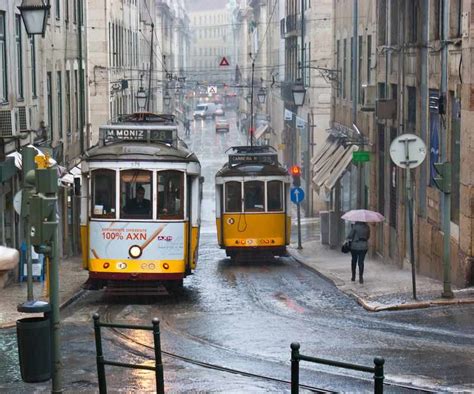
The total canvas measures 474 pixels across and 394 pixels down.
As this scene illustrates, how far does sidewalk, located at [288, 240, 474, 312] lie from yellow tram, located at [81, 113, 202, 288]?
3650 millimetres

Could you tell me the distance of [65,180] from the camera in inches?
1091

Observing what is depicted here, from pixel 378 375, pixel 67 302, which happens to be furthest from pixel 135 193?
pixel 378 375

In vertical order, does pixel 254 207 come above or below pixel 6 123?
below

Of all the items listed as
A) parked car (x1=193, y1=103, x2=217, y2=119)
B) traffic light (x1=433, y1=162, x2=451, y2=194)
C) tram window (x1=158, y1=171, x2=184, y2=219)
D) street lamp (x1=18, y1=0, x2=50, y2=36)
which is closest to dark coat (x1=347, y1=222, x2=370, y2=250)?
tram window (x1=158, y1=171, x2=184, y2=219)

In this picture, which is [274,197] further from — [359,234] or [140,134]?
[140,134]

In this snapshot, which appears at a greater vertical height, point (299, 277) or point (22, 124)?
point (22, 124)

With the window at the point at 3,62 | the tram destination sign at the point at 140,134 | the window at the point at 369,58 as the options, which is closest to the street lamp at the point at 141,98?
the window at the point at 369,58

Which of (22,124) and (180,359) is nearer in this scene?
(180,359)

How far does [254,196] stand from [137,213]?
1029cm

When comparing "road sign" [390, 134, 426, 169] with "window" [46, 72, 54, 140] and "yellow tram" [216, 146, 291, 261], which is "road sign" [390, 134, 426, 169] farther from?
"window" [46, 72, 54, 140]

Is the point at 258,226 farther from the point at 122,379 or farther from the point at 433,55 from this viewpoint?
the point at 122,379

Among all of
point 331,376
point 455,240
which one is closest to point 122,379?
point 331,376

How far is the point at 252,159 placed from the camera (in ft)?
102

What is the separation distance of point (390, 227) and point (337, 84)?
14.2 m
